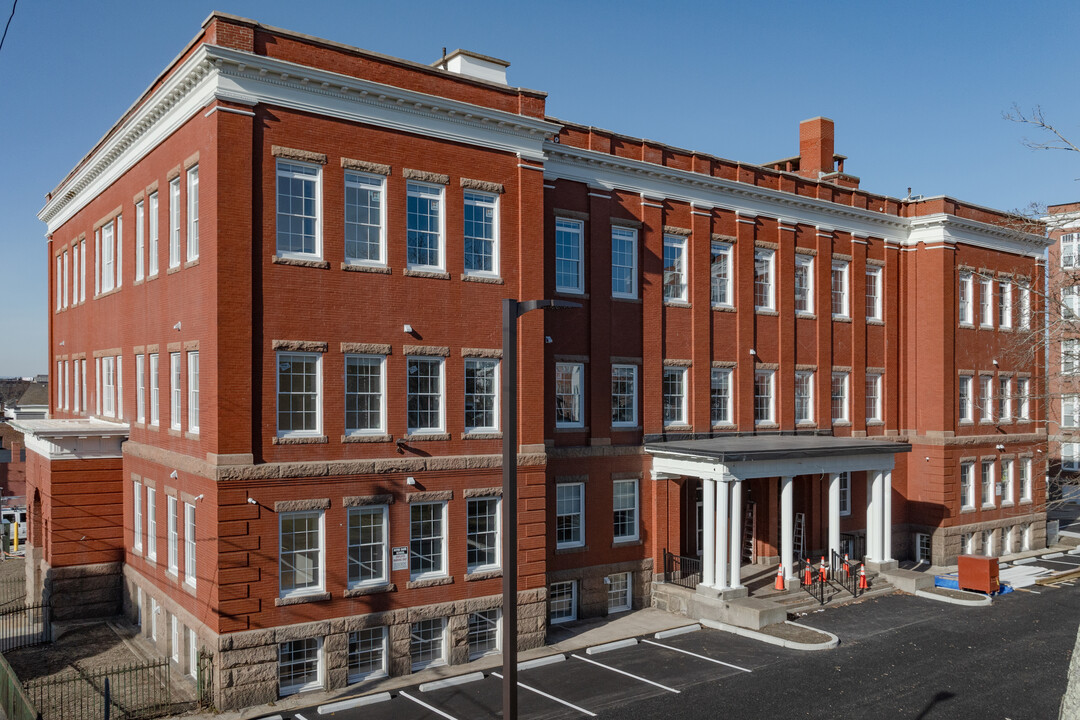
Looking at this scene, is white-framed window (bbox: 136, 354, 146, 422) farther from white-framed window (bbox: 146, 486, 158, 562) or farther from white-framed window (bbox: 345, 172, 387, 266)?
white-framed window (bbox: 345, 172, 387, 266)

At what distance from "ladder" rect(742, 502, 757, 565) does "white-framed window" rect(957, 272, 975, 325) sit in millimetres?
14685

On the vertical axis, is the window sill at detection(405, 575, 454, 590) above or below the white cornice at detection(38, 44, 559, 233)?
below

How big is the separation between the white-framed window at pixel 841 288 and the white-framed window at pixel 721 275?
6.45m

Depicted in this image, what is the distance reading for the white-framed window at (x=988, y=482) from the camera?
39.2 meters

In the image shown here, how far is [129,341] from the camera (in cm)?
2611

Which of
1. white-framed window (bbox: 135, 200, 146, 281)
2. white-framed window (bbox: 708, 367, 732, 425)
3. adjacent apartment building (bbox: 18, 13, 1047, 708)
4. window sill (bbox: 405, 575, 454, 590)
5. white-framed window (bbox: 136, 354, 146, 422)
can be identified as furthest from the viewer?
white-framed window (bbox: 708, 367, 732, 425)

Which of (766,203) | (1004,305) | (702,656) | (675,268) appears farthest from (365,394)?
(1004,305)

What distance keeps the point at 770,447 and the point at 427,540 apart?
1222 cm

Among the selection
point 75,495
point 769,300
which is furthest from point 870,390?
point 75,495

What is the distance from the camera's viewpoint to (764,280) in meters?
32.7

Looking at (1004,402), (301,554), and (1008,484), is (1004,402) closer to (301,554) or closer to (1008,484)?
(1008,484)

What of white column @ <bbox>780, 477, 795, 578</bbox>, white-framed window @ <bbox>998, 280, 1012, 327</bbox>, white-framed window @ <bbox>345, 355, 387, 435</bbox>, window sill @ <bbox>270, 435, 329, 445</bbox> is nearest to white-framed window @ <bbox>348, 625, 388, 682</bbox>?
window sill @ <bbox>270, 435, 329, 445</bbox>

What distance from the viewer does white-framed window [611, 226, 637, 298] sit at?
2823 centimetres

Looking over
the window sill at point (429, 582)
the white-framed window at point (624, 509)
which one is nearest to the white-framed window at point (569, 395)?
the white-framed window at point (624, 509)
